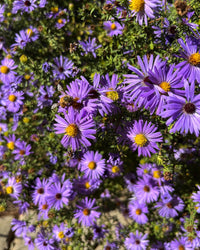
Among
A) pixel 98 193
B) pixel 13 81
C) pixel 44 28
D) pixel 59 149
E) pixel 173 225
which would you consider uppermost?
pixel 44 28

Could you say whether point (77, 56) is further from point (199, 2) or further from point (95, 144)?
point (199, 2)

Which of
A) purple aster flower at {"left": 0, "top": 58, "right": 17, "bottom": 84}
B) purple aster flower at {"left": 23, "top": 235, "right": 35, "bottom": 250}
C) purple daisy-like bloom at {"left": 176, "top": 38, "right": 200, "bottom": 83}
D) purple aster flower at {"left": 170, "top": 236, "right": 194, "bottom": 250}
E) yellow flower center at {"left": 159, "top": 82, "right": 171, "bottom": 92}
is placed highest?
purple aster flower at {"left": 0, "top": 58, "right": 17, "bottom": 84}

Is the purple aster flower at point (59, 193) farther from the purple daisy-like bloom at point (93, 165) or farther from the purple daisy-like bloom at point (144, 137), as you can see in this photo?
the purple daisy-like bloom at point (144, 137)

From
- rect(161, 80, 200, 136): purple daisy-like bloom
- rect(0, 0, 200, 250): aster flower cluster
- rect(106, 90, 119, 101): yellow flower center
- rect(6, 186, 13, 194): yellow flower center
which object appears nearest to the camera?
rect(161, 80, 200, 136): purple daisy-like bloom

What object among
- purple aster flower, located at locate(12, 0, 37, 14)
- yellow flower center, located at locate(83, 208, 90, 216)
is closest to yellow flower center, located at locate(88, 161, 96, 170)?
yellow flower center, located at locate(83, 208, 90, 216)

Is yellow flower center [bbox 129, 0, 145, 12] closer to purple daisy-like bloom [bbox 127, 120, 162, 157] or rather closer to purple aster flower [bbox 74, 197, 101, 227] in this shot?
purple daisy-like bloom [bbox 127, 120, 162, 157]

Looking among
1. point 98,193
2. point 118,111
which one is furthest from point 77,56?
point 98,193

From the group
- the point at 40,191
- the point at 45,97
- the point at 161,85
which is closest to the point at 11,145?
the point at 40,191
